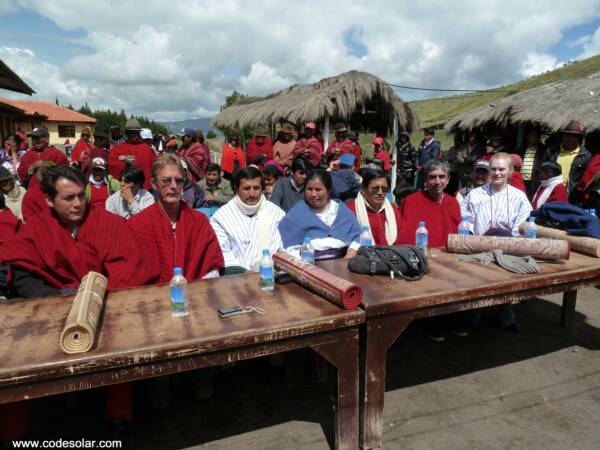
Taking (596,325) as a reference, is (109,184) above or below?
above

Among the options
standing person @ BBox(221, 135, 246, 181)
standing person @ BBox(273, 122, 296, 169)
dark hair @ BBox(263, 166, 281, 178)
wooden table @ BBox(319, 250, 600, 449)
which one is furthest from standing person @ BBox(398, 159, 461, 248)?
Result: standing person @ BBox(221, 135, 246, 181)

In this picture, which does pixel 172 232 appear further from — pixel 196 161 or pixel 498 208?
pixel 196 161

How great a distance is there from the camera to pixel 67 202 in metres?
2.58

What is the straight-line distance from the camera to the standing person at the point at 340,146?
8289mm

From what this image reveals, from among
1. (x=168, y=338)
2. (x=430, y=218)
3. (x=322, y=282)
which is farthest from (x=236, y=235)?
(x=430, y=218)

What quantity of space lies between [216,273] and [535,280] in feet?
7.34

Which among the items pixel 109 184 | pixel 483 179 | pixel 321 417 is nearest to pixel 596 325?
pixel 483 179

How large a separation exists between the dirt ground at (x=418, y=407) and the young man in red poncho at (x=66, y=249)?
0.48 metres

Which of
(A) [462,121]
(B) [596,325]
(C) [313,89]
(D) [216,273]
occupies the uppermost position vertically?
(C) [313,89]

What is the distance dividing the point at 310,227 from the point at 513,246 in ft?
5.36

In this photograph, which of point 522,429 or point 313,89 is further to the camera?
point 313,89

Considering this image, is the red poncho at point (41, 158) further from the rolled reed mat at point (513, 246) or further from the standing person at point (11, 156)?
the rolled reed mat at point (513, 246)

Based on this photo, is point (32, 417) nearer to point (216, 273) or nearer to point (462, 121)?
point (216, 273)

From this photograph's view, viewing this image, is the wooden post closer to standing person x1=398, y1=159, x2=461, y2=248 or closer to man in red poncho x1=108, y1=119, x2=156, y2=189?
man in red poncho x1=108, y1=119, x2=156, y2=189
